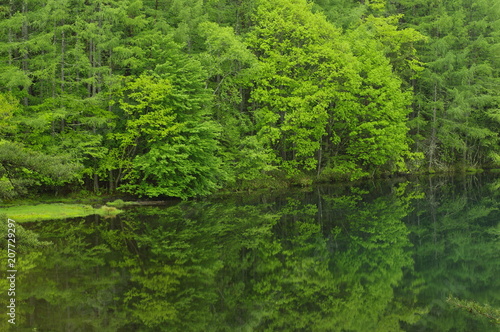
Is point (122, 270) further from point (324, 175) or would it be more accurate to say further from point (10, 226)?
point (324, 175)

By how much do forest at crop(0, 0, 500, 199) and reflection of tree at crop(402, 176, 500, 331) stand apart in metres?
11.7

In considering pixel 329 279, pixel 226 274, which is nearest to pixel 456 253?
pixel 329 279

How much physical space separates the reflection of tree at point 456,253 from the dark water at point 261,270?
0.06 metres

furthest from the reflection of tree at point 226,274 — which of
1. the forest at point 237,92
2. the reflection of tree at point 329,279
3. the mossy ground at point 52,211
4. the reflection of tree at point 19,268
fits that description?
the forest at point 237,92

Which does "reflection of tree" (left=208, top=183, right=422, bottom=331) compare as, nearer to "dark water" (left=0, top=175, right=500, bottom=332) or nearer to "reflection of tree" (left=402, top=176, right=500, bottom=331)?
"dark water" (left=0, top=175, right=500, bottom=332)

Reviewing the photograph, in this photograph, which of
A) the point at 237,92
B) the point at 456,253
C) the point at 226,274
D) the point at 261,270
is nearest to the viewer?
the point at 226,274

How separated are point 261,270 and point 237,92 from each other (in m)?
24.2

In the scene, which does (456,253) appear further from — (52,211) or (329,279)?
(52,211)

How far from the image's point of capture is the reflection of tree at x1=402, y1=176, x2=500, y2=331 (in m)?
12.6

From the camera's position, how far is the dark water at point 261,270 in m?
12.2

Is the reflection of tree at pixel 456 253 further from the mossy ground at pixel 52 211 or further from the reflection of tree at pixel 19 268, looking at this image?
the mossy ground at pixel 52 211

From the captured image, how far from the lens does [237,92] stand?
127 ft

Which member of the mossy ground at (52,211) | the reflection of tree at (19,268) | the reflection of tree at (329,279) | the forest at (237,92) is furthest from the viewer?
the forest at (237,92)

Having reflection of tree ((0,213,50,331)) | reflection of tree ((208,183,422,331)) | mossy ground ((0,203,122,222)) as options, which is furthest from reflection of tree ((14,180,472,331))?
mossy ground ((0,203,122,222))
